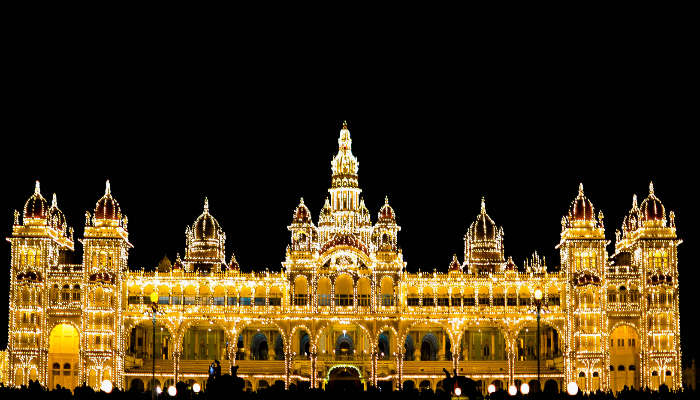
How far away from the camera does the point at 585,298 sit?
77.1 m

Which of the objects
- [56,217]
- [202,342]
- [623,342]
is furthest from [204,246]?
[623,342]

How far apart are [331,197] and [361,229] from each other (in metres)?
3.45

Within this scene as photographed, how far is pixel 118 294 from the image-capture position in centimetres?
7706

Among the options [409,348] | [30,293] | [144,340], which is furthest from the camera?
[409,348]

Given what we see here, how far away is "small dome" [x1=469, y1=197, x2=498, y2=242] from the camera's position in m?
89.5

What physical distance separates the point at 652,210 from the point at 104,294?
3653cm

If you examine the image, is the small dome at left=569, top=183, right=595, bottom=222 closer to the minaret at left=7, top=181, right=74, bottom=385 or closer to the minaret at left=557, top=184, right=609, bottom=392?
the minaret at left=557, top=184, right=609, bottom=392

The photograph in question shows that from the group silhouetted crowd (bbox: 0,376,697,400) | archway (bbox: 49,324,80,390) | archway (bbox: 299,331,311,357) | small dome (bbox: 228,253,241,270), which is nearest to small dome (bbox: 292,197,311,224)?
small dome (bbox: 228,253,241,270)

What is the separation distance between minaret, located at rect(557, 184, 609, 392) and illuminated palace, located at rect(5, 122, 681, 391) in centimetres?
9

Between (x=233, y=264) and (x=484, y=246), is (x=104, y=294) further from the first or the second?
(x=484, y=246)

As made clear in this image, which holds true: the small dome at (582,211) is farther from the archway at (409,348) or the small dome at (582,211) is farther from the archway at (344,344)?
the archway at (344,344)

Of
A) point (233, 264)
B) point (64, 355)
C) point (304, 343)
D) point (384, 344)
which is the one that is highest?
point (233, 264)

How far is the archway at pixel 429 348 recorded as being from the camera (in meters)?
85.5

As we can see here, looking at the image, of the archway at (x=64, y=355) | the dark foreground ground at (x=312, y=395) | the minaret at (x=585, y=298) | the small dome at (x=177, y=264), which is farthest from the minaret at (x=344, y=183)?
the dark foreground ground at (x=312, y=395)
